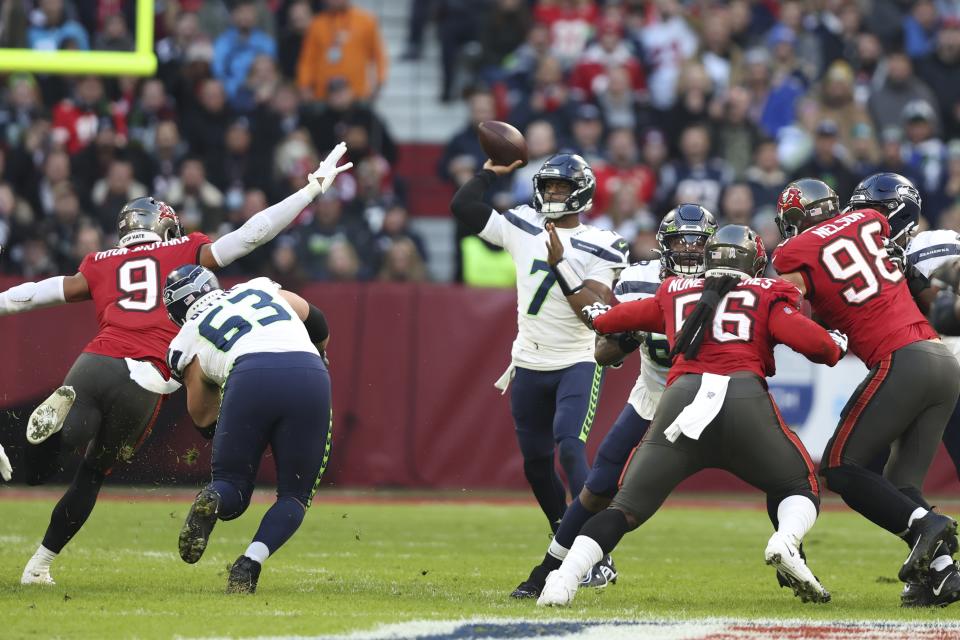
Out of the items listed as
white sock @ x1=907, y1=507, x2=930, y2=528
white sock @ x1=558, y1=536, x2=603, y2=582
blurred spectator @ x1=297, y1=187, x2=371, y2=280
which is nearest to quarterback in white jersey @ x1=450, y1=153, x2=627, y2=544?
white sock @ x1=558, y1=536, x2=603, y2=582

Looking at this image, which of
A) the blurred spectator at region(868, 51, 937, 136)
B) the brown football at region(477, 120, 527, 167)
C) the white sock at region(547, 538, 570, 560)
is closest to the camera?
the white sock at region(547, 538, 570, 560)

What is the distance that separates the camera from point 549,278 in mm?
7484

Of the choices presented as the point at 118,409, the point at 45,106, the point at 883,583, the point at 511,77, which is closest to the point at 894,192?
the point at 883,583

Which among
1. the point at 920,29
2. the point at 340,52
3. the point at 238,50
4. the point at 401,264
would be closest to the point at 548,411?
the point at 401,264

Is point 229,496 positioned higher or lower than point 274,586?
higher

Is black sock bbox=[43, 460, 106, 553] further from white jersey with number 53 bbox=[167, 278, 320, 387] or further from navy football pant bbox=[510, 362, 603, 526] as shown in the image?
navy football pant bbox=[510, 362, 603, 526]

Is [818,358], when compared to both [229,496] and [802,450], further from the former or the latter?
[229,496]

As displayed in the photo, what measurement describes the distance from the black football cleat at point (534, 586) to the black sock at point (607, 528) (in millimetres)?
616

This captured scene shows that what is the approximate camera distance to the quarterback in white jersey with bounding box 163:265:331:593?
616 centimetres

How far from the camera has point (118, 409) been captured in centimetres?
685

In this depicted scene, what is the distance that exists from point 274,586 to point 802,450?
7.71ft

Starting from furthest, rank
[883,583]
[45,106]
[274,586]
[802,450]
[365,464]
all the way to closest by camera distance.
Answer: [45,106] → [365,464] → [883,583] → [274,586] → [802,450]

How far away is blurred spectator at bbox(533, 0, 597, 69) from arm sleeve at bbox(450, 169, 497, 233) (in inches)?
314

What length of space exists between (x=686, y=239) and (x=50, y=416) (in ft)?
9.23
